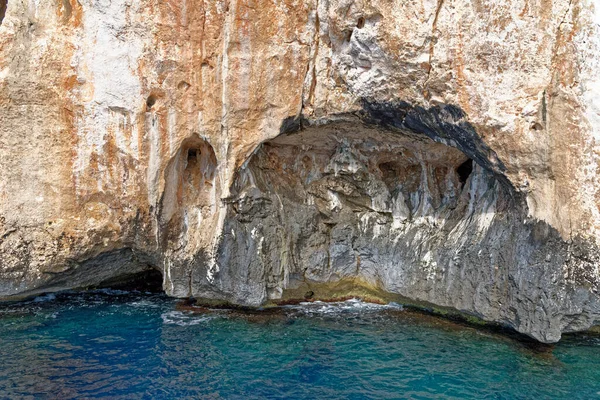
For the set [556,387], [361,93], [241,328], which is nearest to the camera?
[556,387]

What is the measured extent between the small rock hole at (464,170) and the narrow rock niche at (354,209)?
26 millimetres

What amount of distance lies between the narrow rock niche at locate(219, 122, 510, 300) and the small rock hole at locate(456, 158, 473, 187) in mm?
26

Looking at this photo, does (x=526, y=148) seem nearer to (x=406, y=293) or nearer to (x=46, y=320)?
(x=406, y=293)

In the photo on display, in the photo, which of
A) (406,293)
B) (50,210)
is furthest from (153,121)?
(406,293)

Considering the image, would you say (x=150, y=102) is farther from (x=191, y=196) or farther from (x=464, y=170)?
(x=464, y=170)

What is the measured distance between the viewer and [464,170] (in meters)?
13.6

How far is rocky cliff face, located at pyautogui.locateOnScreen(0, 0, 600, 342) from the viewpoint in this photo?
9.96 metres

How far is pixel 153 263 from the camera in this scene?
44.9 feet

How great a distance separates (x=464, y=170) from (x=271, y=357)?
699 centimetres

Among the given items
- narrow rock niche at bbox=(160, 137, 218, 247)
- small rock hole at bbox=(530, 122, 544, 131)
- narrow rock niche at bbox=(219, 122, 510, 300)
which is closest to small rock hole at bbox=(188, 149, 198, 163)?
narrow rock niche at bbox=(160, 137, 218, 247)

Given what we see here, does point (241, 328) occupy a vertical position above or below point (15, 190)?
below

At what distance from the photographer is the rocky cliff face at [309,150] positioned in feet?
32.7

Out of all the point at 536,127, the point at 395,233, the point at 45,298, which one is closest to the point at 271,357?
the point at 395,233

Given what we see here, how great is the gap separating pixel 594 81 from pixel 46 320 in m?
12.8
